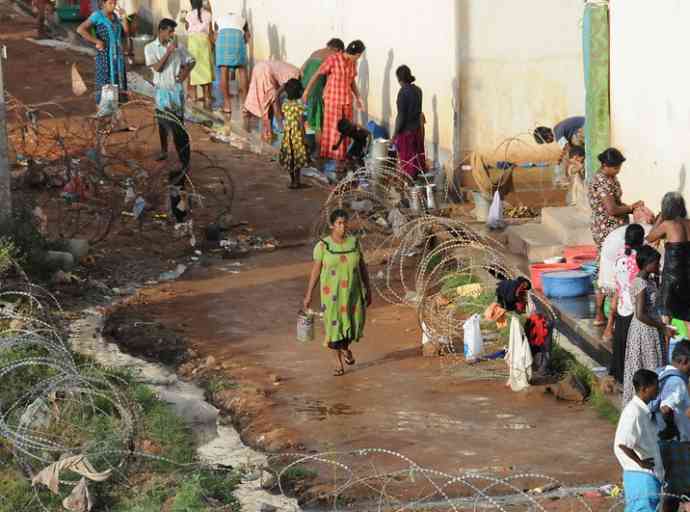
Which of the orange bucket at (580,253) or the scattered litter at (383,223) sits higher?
the scattered litter at (383,223)

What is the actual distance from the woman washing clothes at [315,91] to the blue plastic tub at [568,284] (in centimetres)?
611

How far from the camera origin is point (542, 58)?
58.4 feet

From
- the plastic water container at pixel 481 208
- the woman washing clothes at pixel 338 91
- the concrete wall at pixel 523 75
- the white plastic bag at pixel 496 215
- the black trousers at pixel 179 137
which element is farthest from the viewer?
the woman washing clothes at pixel 338 91

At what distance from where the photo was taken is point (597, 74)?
14852 mm

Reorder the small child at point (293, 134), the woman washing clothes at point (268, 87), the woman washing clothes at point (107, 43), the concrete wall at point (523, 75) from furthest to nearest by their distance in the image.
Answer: the woman washing clothes at point (107, 43), the woman washing clothes at point (268, 87), the small child at point (293, 134), the concrete wall at point (523, 75)

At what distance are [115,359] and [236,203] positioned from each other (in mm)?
5451

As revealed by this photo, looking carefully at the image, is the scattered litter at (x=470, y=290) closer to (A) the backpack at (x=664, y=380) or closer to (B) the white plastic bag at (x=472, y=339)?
(B) the white plastic bag at (x=472, y=339)

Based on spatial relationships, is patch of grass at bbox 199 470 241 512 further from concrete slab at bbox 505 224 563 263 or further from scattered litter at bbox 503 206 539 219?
scattered litter at bbox 503 206 539 219

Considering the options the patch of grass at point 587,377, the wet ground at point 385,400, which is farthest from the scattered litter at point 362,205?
the patch of grass at point 587,377

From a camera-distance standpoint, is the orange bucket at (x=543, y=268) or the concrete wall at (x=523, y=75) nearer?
the orange bucket at (x=543, y=268)

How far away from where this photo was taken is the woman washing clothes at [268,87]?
19828 mm

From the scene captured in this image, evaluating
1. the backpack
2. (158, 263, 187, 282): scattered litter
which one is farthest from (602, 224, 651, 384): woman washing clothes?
(158, 263, 187, 282): scattered litter

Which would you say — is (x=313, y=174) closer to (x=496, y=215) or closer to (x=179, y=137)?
(x=179, y=137)

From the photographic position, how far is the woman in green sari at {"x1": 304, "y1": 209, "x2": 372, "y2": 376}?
1224cm
